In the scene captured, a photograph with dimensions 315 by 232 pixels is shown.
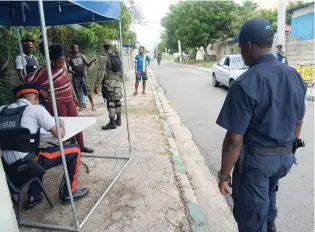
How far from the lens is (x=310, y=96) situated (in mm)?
8641

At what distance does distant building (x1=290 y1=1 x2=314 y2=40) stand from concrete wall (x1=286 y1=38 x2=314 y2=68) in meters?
4.03

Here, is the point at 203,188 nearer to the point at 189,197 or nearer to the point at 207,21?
the point at 189,197

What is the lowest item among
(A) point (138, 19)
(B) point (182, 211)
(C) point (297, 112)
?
(B) point (182, 211)

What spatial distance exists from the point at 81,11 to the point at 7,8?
1149mm

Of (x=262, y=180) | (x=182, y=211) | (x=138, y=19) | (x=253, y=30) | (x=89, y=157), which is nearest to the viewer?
(x=253, y=30)

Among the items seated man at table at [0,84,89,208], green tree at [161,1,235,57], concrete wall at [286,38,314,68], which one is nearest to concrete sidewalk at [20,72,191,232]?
seated man at table at [0,84,89,208]

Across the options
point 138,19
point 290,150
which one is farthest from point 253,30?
point 138,19

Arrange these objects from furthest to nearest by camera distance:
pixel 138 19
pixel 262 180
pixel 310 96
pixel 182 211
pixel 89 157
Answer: pixel 138 19 < pixel 310 96 < pixel 89 157 < pixel 182 211 < pixel 262 180

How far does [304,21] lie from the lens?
17578 mm

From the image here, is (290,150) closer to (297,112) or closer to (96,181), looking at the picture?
(297,112)

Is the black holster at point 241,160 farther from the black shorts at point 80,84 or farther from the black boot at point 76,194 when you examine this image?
the black shorts at point 80,84

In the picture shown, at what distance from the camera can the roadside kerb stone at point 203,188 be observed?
284 centimetres

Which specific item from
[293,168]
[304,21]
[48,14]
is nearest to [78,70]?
[48,14]

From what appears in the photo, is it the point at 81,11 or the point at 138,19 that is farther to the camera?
the point at 138,19
